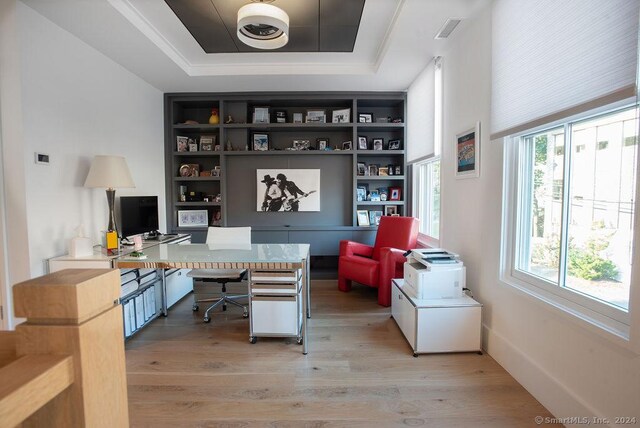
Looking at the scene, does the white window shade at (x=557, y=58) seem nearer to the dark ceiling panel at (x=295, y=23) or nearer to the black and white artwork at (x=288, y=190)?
the dark ceiling panel at (x=295, y=23)

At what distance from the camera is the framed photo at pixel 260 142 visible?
4.58 metres

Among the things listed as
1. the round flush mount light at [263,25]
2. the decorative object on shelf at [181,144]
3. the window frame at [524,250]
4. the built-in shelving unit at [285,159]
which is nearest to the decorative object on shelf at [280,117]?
the built-in shelving unit at [285,159]

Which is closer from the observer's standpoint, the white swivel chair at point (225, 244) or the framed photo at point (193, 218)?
the white swivel chair at point (225, 244)

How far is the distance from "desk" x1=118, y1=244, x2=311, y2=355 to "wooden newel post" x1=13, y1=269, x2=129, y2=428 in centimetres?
198

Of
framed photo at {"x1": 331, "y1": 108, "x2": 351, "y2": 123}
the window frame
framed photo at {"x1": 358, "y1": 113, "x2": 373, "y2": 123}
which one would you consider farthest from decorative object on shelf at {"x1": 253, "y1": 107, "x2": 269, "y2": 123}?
the window frame

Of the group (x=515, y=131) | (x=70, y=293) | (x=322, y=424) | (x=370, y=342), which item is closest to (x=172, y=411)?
(x=322, y=424)

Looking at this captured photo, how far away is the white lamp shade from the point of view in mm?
2785

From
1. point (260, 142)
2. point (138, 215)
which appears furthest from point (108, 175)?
point (260, 142)

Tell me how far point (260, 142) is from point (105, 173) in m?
2.20

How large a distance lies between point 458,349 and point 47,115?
3867 millimetres

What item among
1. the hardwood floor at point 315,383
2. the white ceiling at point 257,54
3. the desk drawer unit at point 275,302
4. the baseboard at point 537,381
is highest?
the white ceiling at point 257,54

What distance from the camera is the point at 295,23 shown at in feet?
9.51

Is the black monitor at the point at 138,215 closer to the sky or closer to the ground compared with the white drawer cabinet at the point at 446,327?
closer to the sky

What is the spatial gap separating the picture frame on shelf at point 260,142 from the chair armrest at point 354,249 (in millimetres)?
1828
